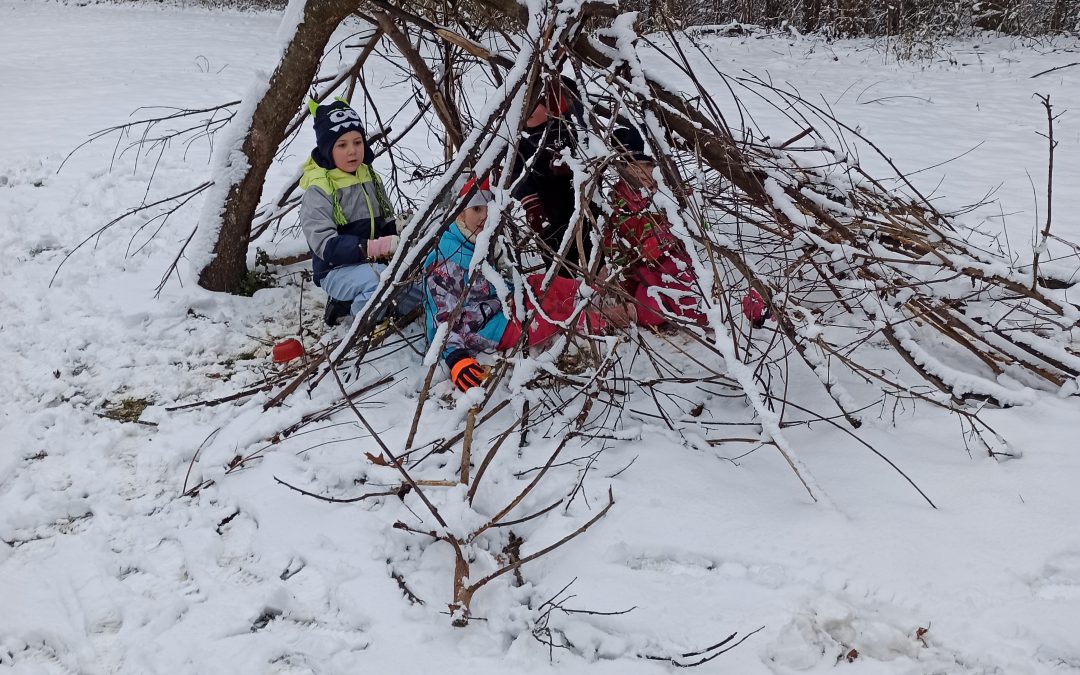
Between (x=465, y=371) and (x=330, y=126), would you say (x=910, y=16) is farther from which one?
(x=465, y=371)

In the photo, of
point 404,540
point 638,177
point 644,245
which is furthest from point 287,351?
point 638,177

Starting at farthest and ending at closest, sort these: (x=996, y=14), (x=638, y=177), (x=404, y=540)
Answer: (x=996, y=14), (x=638, y=177), (x=404, y=540)

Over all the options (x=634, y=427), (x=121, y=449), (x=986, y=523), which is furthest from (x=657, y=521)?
(x=121, y=449)

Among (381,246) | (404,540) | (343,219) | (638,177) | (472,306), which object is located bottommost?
(404,540)

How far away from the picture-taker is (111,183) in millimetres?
5219

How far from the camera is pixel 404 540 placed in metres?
2.30

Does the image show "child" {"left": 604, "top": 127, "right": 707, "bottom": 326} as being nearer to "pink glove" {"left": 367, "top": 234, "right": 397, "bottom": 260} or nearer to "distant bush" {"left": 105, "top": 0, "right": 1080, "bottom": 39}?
"pink glove" {"left": 367, "top": 234, "right": 397, "bottom": 260}

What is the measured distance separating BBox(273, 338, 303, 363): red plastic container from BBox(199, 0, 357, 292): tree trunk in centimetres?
75

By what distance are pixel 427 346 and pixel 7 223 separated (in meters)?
3.21

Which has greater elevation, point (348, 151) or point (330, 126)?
point (330, 126)

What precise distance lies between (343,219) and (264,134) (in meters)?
0.57

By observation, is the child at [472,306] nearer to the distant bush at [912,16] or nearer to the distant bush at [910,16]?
the distant bush at [910,16]

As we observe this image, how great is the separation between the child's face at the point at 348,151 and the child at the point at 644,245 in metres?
1.25

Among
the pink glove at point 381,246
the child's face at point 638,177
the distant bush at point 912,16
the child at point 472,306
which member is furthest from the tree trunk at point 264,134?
the distant bush at point 912,16
